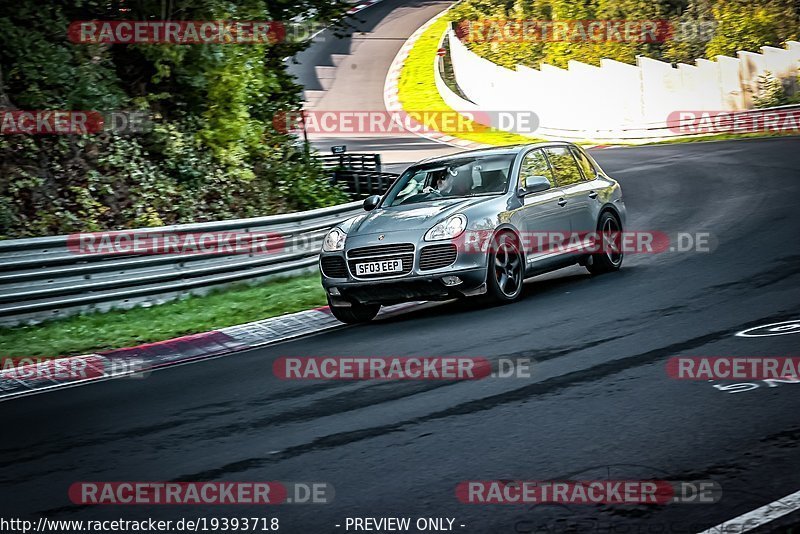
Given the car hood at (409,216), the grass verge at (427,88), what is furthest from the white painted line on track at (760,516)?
the grass verge at (427,88)

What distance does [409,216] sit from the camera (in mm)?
11555

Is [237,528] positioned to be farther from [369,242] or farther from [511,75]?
[511,75]

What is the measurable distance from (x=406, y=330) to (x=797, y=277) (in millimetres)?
4022

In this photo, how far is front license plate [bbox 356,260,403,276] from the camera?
11.2 meters

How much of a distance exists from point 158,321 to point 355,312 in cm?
221

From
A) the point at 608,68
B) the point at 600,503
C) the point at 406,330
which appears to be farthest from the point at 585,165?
the point at 608,68

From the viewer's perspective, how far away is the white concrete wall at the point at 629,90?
35062 mm

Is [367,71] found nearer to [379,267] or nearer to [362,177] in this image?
[362,177]

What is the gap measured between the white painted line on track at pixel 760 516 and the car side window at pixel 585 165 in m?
8.83

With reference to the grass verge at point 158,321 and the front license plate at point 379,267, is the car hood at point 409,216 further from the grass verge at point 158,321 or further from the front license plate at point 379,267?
the grass verge at point 158,321

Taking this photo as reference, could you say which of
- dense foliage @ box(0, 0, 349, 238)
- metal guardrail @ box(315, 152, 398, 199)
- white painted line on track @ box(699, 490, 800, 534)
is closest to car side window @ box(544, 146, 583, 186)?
dense foliage @ box(0, 0, 349, 238)

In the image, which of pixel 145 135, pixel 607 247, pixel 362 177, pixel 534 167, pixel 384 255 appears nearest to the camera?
pixel 384 255

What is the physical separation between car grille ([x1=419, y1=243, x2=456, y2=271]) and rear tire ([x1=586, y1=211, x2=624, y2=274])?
2.77 metres

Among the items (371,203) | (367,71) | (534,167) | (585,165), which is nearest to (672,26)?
(367,71)
